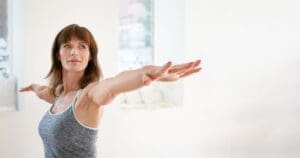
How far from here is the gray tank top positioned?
1248 millimetres

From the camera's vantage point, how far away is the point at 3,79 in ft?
5.64

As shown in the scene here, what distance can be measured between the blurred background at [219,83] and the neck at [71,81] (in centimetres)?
51

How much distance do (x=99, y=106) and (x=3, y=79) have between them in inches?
26.0

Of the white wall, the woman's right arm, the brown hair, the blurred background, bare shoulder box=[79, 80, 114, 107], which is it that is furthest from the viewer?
the white wall

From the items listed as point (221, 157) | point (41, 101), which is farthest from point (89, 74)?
point (221, 157)

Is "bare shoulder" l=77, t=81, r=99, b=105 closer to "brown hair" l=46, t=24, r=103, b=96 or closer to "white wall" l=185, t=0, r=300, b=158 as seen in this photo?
"brown hair" l=46, t=24, r=103, b=96

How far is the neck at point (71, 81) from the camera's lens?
4.40 feet

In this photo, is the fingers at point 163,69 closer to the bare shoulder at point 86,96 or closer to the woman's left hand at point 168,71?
the woman's left hand at point 168,71

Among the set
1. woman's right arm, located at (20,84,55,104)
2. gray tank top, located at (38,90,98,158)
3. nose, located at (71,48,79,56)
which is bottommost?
gray tank top, located at (38,90,98,158)

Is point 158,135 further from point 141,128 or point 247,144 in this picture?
point 247,144

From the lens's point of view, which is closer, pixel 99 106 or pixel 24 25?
pixel 99 106

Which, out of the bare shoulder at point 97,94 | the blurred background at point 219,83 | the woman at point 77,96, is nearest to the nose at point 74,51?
the woman at point 77,96

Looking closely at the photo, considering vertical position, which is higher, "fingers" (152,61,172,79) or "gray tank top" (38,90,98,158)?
"fingers" (152,61,172,79)

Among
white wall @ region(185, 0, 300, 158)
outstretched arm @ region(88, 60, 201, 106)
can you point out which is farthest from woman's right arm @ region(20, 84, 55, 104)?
white wall @ region(185, 0, 300, 158)
